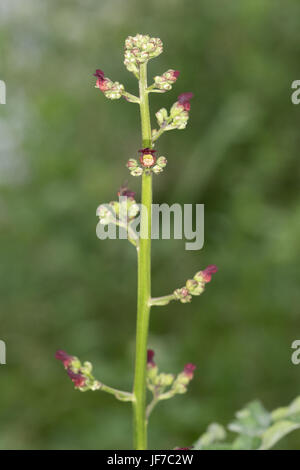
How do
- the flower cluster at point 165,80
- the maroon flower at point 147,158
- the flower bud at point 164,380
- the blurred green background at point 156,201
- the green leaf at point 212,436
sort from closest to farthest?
1. the maroon flower at point 147,158
2. the flower cluster at point 165,80
3. the flower bud at point 164,380
4. the green leaf at point 212,436
5. the blurred green background at point 156,201

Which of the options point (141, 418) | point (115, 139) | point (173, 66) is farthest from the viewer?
point (115, 139)

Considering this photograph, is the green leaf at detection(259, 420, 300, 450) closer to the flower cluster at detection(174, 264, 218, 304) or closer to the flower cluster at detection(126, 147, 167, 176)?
the flower cluster at detection(174, 264, 218, 304)

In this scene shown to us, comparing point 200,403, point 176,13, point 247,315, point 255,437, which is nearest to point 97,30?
point 176,13

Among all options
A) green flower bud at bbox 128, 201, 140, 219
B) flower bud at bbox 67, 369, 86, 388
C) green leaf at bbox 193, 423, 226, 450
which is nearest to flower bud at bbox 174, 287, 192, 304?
green flower bud at bbox 128, 201, 140, 219

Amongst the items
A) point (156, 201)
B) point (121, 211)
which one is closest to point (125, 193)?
point (121, 211)

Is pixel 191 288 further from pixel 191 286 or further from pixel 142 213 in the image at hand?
pixel 142 213

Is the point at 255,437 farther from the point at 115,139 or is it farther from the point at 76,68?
the point at 76,68

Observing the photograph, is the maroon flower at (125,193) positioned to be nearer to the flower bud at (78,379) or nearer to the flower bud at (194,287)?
the flower bud at (194,287)

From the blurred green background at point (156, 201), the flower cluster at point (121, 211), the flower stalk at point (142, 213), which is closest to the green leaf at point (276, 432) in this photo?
the flower stalk at point (142, 213)
